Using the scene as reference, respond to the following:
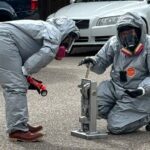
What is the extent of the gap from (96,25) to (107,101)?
267 inches

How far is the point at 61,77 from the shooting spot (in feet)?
36.1

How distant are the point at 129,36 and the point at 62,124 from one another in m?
1.28

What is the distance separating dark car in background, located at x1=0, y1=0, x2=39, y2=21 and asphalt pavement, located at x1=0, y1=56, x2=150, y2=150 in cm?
223

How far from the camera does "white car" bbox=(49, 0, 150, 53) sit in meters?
13.8

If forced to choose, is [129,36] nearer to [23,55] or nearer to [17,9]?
[23,55]

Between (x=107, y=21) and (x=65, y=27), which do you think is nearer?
(x=65, y=27)

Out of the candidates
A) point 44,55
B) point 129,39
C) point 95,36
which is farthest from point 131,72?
point 95,36

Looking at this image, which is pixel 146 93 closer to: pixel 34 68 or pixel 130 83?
pixel 130 83

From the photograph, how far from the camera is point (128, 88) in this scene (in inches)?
279

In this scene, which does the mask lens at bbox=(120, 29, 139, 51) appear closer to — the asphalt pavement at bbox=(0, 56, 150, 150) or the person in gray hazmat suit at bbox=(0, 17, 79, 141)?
the person in gray hazmat suit at bbox=(0, 17, 79, 141)

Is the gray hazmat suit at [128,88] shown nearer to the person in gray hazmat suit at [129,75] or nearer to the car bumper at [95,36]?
the person in gray hazmat suit at [129,75]

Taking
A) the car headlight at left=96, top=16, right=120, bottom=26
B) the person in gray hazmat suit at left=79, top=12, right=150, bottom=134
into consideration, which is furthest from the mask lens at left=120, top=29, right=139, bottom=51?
the car headlight at left=96, top=16, right=120, bottom=26

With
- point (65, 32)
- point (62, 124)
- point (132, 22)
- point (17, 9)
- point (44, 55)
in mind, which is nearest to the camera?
point (44, 55)

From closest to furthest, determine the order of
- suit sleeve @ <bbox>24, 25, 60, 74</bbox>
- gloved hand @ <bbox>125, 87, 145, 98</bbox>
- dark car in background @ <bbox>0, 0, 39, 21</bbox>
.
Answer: suit sleeve @ <bbox>24, 25, 60, 74</bbox> < gloved hand @ <bbox>125, 87, 145, 98</bbox> < dark car in background @ <bbox>0, 0, 39, 21</bbox>
